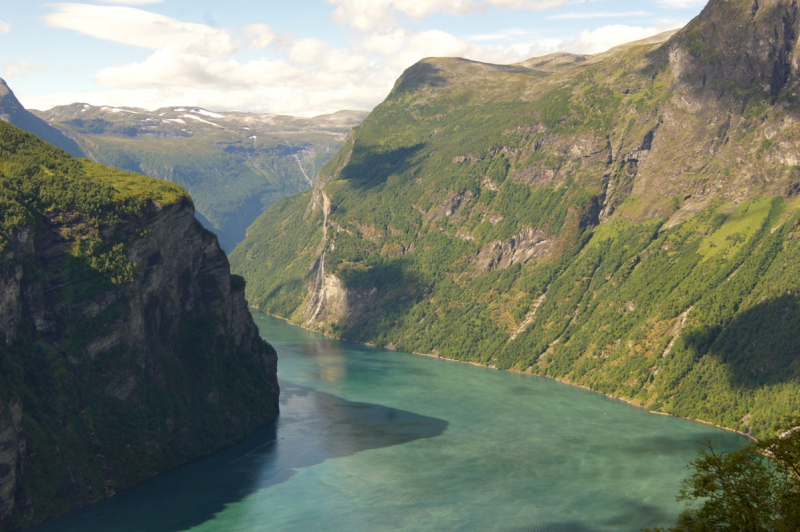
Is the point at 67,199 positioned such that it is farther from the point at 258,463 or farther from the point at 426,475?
the point at 426,475

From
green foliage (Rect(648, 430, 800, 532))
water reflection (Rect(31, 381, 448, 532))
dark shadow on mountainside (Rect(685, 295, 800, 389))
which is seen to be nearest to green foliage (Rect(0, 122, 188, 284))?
water reflection (Rect(31, 381, 448, 532))

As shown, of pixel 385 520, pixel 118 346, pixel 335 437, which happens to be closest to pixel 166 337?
pixel 118 346

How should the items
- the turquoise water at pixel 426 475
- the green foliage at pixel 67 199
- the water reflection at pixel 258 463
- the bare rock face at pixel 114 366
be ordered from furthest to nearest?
the green foliage at pixel 67 199 < the turquoise water at pixel 426 475 < the water reflection at pixel 258 463 < the bare rock face at pixel 114 366

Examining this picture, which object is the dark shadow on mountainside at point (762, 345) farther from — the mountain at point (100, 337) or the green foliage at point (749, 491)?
the green foliage at point (749, 491)

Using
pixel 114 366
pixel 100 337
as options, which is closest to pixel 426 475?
pixel 114 366

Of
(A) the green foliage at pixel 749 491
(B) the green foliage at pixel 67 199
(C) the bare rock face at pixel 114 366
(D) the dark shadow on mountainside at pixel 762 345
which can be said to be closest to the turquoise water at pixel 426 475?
(C) the bare rock face at pixel 114 366

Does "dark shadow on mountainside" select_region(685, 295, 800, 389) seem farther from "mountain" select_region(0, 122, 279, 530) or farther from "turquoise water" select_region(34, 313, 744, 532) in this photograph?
"mountain" select_region(0, 122, 279, 530)
